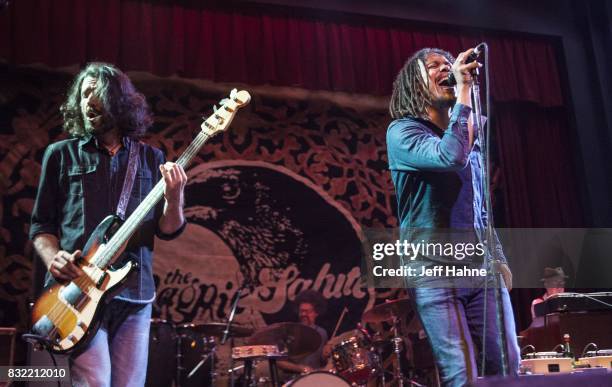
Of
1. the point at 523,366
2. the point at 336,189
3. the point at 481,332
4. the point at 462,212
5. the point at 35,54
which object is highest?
the point at 35,54

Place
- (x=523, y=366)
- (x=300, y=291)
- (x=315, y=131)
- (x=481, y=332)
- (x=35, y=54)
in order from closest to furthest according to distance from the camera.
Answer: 1. (x=481, y=332)
2. (x=523, y=366)
3. (x=35, y=54)
4. (x=300, y=291)
5. (x=315, y=131)

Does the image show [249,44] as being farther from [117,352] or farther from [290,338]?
[117,352]

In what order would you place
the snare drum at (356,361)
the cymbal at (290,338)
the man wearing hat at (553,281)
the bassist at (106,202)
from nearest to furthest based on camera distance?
the bassist at (106,202)
the snare drum at (356,361)
the cymbal at (290,338)
the man wearing hat at (553,281)

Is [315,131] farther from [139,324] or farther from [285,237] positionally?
[139,324]

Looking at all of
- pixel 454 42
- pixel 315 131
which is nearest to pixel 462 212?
pixel 315 131

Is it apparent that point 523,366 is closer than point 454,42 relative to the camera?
Yes

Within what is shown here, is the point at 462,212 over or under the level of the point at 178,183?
under

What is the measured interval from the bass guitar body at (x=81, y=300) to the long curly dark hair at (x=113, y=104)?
0.42 meters

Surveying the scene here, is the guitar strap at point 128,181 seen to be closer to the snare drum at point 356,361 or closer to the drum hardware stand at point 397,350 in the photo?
the snare drum at point 356,361

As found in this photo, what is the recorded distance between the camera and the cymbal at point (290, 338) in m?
5.86

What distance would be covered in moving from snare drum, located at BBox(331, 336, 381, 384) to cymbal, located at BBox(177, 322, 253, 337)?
85cm

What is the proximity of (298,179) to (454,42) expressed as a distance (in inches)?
93.5

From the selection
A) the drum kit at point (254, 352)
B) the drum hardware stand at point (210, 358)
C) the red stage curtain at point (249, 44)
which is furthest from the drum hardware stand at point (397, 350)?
the red stage curtain at point (249, 44)

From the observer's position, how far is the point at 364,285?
269 inches
